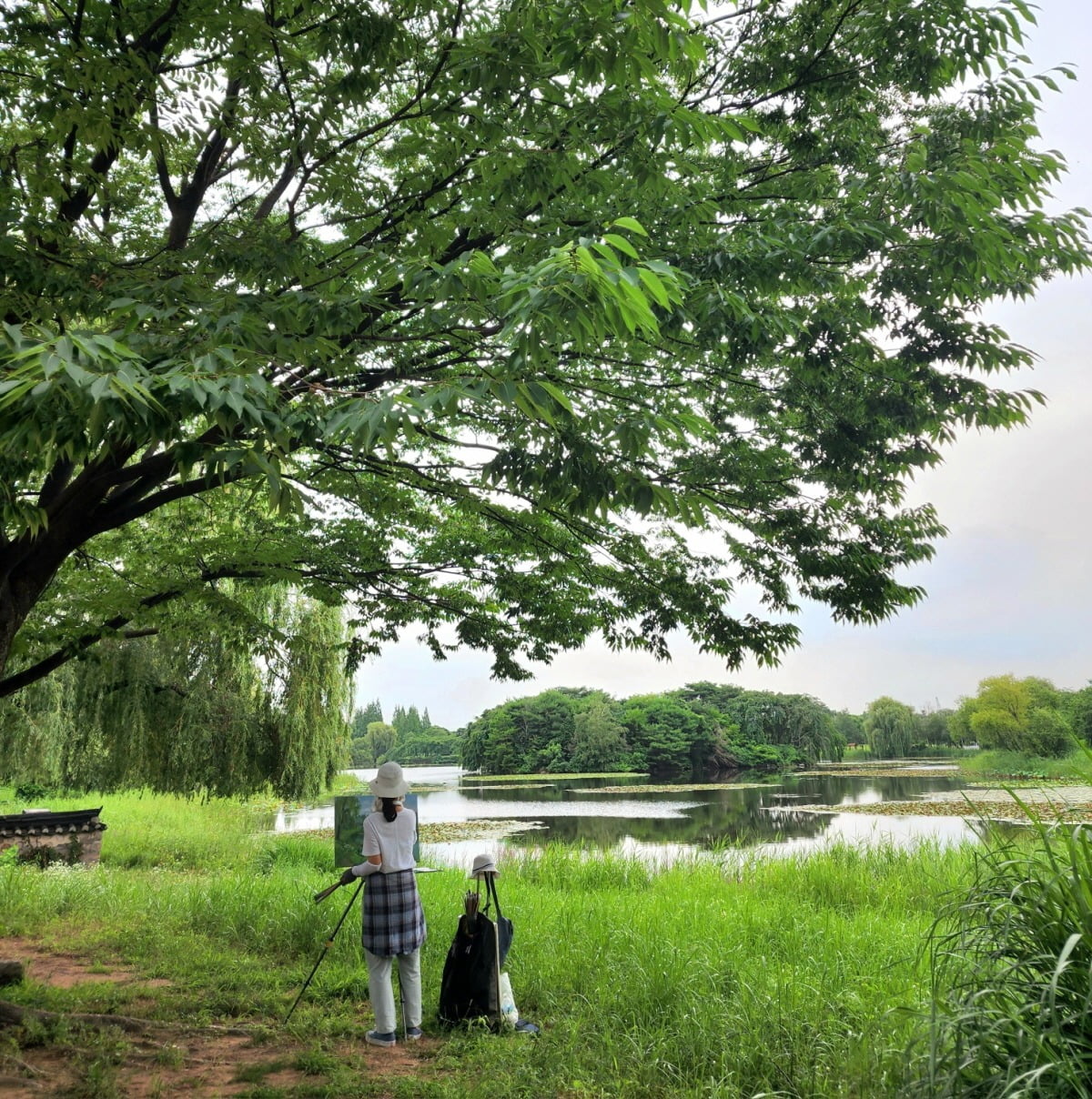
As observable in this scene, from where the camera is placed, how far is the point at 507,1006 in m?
4.95

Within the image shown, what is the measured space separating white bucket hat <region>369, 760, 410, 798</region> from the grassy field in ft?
4.67

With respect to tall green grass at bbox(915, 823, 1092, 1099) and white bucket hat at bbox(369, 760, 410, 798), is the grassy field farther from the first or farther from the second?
white bucket hat at bbox(369, 760, 410, 798)

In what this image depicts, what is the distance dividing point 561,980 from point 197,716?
8.35 metres

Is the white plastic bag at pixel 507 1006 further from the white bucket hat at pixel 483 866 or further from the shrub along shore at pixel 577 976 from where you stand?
the white bucket hat at pixel 483 866

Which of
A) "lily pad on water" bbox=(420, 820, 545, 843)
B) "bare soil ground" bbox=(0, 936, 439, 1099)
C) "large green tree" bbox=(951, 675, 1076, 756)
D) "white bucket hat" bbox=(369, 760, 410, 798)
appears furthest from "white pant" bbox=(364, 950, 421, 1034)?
"large green tree" bbox=(951, 675, 1076, 756)

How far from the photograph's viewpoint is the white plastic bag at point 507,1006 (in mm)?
4925

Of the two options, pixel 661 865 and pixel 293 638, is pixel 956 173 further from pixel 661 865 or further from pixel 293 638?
pixel 661 865

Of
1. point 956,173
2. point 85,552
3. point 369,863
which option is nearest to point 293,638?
point 85,552

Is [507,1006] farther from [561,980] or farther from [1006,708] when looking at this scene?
[1006,708]

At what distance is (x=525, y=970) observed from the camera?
592 cm

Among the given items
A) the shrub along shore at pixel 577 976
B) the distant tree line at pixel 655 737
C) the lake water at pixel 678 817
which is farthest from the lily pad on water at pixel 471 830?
the distant tree line at pixel 655 737

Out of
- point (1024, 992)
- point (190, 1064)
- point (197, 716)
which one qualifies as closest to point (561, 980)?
point (190, 1064)

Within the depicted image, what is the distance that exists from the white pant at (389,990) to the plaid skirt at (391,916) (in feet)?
0.21

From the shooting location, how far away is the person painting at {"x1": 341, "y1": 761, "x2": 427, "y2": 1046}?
15.9 feet
